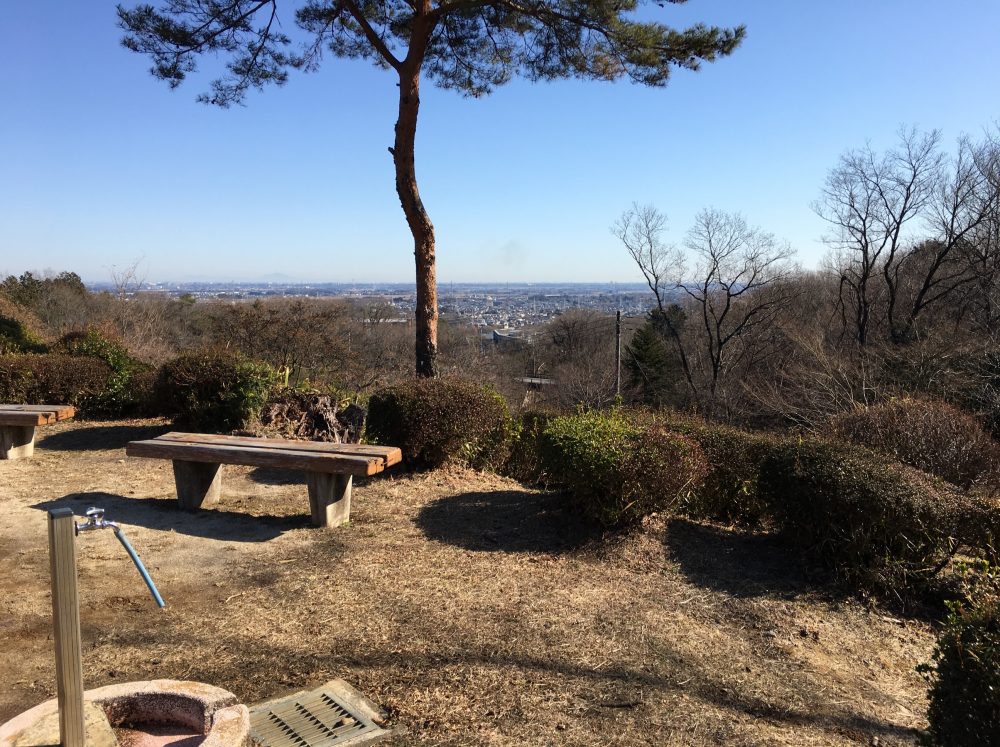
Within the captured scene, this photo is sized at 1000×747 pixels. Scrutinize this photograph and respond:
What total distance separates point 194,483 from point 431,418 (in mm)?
2088

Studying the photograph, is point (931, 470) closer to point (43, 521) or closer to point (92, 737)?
point (92, 737)

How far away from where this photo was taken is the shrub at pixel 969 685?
79.1 inches

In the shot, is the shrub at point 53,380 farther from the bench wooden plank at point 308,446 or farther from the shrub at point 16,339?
the bench wooden plank at point 308,446

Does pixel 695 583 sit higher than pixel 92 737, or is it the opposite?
pixel 92 737

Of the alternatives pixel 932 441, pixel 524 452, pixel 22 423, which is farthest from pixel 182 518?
pixel 932 441

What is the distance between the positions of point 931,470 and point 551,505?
3.43 m

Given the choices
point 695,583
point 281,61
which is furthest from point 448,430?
point 281,61

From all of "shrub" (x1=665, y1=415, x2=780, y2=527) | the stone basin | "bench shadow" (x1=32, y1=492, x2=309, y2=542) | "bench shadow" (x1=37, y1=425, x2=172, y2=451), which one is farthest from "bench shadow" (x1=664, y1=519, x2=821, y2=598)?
"bench shadow" (x1=37, y1=425, x2=172, y2=451)

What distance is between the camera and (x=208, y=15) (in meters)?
9.44

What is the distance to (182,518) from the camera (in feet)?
17.7

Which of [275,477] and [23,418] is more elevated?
[23,418]

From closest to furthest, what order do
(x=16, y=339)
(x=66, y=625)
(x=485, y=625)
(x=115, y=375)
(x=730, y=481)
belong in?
(x=66, y=625)
(x=485, y=625)
(x=730, y=481)
(x=115, y=375)
(x=16, y=339)

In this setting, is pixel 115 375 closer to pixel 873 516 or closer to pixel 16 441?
pixel 16 441

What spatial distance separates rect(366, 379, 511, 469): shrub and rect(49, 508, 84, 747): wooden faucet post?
14.5 feet
